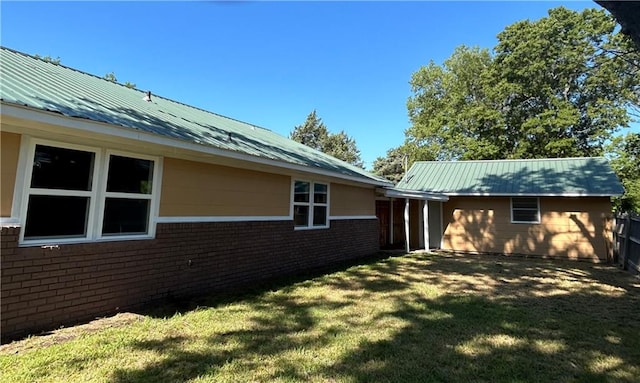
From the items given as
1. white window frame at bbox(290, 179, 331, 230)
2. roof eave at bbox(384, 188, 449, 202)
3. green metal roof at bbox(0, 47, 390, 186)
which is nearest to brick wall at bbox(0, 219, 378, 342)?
white window frame at bbox(290, 179, 331, 230)

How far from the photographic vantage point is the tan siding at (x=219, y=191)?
6023mm

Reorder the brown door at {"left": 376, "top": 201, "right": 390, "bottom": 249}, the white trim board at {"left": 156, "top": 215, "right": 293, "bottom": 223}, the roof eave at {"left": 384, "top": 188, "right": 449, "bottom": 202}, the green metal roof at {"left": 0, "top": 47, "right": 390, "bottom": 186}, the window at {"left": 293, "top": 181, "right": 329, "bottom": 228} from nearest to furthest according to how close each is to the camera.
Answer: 1. the green metal roof at {"left": 0, "top": 47, "right": 390, "bottom": 186}
2. the white trim board at {"left": 156, "top": 215, "right": 293, "bottom": 223}
3. the window at {"left": 293, "top": 181, "right": 329, "bottom": 228}
4. the roof eave at {"left": 384, "top": 188, "right": 449, "bottom": 202}
5. the brown door at {"left": 376, "top": 201, "right": 390, "bottom": 249}

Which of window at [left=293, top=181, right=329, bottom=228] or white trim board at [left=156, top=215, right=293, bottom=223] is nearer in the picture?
white trim board at [left=156, top=215, right=293, bottom=223]

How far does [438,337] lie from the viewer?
458 cm

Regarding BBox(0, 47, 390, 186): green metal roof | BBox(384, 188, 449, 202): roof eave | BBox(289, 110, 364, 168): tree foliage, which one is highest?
BBox(289, 110, 364, 168): tree foliage

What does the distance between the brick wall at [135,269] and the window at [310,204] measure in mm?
424

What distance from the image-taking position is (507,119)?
2561 cm

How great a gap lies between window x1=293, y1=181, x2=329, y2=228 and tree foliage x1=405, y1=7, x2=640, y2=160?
1908 centimetres

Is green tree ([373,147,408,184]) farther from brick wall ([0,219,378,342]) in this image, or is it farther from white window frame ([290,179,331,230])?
brick wall ([0,219,378,342])

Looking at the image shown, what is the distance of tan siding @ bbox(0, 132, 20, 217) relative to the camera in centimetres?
410

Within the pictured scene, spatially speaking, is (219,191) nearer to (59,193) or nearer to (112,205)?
(112,205)

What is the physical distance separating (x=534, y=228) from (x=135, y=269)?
13.9 meters

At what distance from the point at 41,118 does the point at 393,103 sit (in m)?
31.3

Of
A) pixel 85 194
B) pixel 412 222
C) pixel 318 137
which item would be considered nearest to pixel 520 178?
pixel 412 222
